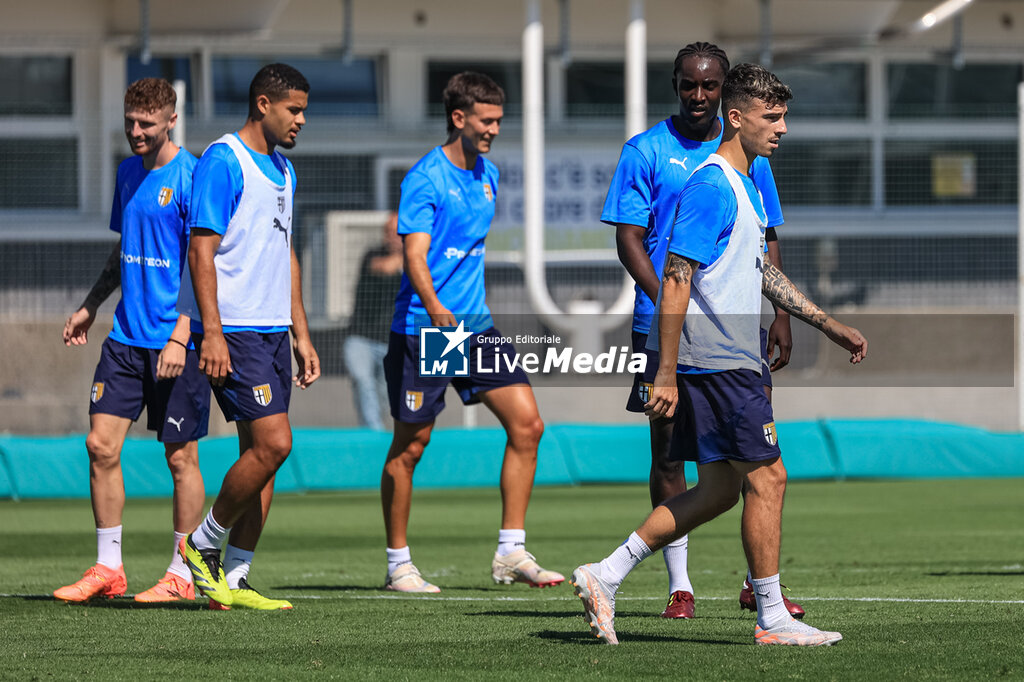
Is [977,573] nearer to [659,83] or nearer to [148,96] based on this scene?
[148,96]

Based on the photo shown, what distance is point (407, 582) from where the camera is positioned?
7383mm

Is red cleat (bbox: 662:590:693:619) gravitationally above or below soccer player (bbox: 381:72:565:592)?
below

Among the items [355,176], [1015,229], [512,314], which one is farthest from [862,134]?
[355,176]

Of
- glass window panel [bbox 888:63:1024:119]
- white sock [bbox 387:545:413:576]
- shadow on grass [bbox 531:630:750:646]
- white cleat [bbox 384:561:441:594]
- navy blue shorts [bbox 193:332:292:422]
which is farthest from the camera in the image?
glass window panel [bbox 888:63:1024:119]

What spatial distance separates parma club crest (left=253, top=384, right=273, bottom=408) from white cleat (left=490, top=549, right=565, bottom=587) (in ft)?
5.32

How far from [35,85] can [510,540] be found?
13417 millimetres

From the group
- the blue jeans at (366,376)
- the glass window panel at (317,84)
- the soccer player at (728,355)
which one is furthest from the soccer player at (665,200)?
the glass window panel at (317,84)

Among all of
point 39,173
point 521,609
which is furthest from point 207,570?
point 39,173

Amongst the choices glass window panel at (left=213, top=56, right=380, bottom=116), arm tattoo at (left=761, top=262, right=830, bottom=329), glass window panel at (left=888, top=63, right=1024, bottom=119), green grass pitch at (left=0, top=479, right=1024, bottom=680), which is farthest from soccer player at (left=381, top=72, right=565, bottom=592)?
glass window panel at (left=888, top=63, right=1024, bottom=119)

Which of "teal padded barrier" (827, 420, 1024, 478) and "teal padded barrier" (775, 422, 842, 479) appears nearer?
"teal padded barrier" (775, 422, 842, 479)

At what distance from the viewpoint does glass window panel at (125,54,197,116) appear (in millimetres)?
19219

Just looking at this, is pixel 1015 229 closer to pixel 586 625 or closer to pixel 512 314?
pixel 512 314

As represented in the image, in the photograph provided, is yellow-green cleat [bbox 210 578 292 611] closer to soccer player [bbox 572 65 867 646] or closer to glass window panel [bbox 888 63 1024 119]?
soccer player [bbox 572 65 867 646]

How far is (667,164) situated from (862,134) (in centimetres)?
1114
